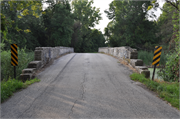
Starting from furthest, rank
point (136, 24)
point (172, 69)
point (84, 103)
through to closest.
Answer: point (136, 24) → point (172, 69) → point (84, 103)

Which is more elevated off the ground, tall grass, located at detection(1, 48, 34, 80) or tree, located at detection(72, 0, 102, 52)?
tree, located at detection(72, 0, 102, 52)

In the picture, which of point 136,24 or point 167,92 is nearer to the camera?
point 167,92

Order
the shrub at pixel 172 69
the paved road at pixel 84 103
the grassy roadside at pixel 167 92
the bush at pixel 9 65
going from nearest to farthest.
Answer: the paved road at pixel 84 103 → the grassy roadside at pixel 167 92 → the shrub at pixel 172 69 → the bush at pixel 9 65

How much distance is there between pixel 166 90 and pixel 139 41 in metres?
23.7

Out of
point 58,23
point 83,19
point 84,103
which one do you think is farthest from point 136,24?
point 84,103

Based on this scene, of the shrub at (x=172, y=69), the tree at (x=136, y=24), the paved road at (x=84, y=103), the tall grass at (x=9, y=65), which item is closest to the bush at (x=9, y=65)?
the tall grass at (x=9, y=65)

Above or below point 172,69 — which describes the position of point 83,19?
above

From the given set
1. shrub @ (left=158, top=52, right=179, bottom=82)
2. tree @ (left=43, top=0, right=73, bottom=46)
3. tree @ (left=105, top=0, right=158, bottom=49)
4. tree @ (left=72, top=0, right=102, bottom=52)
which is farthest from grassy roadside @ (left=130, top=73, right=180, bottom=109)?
tree @ (left=72, top=0, right=102, bottom=52)

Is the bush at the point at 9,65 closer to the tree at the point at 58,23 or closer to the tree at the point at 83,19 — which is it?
the tree at the point at 58,23

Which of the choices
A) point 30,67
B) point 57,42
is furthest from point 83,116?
point 57,42

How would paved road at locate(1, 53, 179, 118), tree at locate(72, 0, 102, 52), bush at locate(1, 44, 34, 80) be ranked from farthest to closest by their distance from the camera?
tree at locate(72, 0, 102, 52)
bush at locate(1, 44, 34, 80)
paved road at locate(1, 53, 179, 118)

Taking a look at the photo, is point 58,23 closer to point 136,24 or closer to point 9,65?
point 136,24

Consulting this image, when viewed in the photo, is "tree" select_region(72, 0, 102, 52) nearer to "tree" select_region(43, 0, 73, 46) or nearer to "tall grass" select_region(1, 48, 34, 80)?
"tree" select_region(43, 0, 73, 46)

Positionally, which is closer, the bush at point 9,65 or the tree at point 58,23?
the bush at point 9,65
